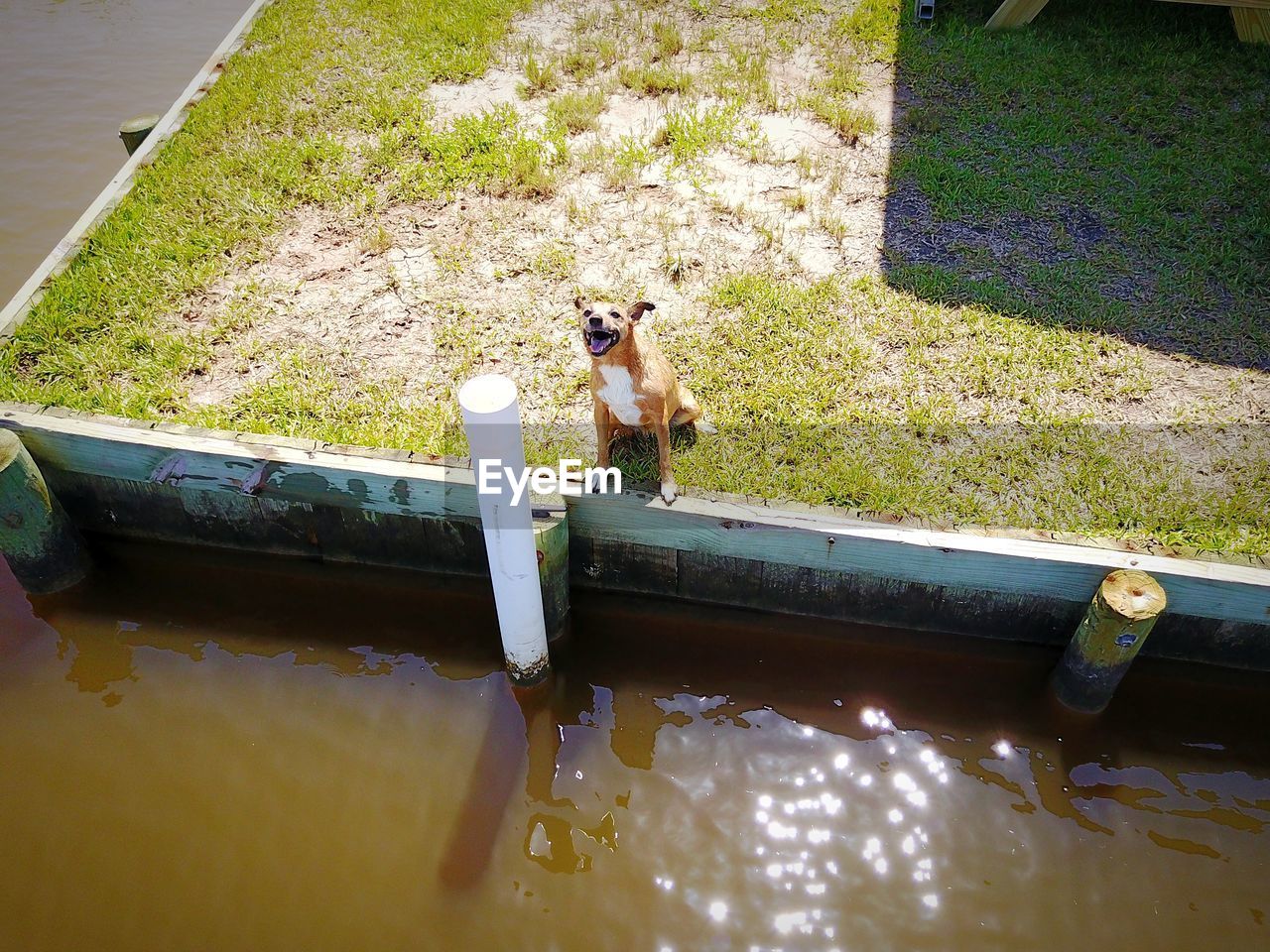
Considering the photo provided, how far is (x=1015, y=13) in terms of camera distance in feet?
28.8

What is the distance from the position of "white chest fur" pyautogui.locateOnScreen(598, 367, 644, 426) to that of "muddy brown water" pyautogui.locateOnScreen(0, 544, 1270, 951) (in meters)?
1.10

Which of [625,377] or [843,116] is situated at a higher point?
[625,377]

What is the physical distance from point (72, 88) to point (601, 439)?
821cm

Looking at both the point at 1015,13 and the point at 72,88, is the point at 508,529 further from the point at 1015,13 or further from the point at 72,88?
the point at 72,88

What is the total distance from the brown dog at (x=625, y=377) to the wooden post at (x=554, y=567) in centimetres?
56

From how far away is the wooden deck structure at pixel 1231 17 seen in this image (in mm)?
8461

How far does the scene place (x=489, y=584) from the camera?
4867 mm

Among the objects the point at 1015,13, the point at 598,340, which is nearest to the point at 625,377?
the point at 598,340

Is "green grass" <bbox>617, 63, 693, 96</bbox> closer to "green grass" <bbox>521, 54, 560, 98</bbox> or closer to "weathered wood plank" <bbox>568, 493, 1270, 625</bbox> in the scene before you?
"green grass" <bbox>521, 54, 560, 98</bbox>

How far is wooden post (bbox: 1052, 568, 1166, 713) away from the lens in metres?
3.75

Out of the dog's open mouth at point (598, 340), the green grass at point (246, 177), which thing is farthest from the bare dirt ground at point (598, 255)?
the dog's open mouth at point (598, 340)

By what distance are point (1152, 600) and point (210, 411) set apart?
5.07 m

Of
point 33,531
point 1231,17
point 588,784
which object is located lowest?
point 588,784

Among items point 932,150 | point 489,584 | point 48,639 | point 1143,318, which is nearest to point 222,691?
point 48,639
